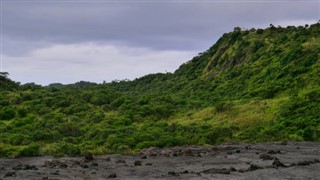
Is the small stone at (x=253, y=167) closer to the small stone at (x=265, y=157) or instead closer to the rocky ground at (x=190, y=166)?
the rocky ground at (x=190, y=166)

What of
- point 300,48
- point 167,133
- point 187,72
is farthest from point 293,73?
point 187,72

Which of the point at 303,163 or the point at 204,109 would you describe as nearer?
the point at 303,163

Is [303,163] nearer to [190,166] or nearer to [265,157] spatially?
A: [265,157]

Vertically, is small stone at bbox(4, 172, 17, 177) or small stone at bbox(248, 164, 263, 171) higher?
small stone at bbox(4, 172, 17, 177)

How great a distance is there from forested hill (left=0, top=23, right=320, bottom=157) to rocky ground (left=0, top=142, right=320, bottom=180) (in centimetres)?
609

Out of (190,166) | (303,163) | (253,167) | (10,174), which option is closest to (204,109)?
(190,166)

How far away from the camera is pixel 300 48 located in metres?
64.2

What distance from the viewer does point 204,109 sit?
54.8 m

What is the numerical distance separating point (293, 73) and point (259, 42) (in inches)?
825

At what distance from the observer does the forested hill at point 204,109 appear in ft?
130

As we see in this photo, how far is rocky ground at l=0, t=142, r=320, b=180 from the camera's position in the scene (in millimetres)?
21891

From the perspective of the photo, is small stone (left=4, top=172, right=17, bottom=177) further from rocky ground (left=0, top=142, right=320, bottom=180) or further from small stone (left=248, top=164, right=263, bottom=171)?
small stone (left=248, top=164, right=263, bottom=171)

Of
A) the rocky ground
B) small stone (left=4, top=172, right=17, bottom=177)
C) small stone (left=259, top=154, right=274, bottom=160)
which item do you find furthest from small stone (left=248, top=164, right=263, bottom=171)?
small stone (left=4, top=172, right=17, bottom=177)

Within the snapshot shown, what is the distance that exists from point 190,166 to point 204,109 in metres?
29.7
